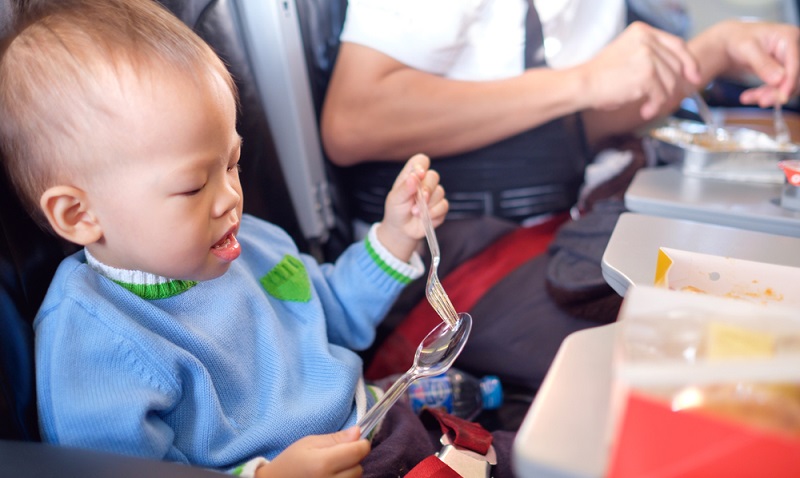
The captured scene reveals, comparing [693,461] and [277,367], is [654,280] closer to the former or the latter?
[693,461]

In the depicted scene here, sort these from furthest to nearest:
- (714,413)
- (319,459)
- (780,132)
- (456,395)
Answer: (780,132), (456,395), (319,459), (714,413)

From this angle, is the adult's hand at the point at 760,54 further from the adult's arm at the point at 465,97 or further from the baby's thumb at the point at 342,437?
the baby's thumb at the point at 342,437

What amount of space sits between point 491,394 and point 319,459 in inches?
16.7

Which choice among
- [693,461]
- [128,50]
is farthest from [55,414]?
[693,461]

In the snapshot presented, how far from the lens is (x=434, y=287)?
0.90 m

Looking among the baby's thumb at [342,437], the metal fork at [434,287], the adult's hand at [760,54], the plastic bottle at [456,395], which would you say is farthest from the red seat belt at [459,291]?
the adult's hand at [760,54]

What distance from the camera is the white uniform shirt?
112 cm

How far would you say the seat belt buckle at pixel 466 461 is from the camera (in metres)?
0.76

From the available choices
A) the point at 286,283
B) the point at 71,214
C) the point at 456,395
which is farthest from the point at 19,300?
the point at 456,395

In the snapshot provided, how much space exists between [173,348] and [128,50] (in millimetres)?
305

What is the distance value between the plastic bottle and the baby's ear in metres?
0.49

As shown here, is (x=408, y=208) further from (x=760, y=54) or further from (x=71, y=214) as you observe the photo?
(x=760, y=54)

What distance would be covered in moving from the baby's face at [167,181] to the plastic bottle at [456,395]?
41cm

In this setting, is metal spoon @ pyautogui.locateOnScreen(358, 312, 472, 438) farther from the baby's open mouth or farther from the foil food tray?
the foil food tray
